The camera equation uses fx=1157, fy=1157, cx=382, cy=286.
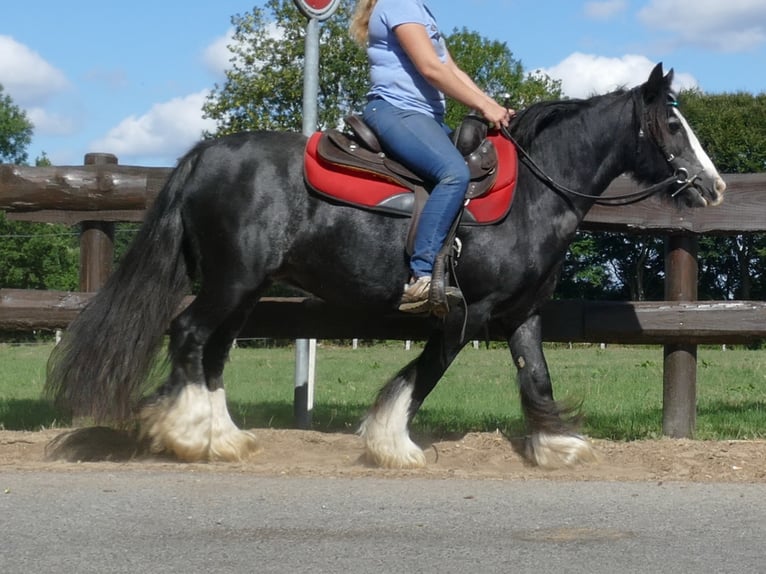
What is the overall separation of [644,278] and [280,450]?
30.0 meters

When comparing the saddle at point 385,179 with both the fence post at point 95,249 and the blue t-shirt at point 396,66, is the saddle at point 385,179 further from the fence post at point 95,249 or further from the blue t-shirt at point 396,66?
the fence post at point 95,249

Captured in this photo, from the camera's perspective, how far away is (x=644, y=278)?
35.8m

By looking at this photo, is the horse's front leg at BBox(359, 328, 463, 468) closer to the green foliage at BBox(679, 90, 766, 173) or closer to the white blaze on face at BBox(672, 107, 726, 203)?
the white blaze on face at BBox(672, 107, 726, 203)

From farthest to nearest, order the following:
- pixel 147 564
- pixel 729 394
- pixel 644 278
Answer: pixel 644 278
pixel 729 394
pixel 147 564

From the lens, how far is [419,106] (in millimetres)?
6469

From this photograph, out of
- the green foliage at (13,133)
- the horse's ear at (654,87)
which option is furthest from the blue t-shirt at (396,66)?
the green foliage at (13,133)

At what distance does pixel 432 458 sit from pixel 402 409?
0.42 metres

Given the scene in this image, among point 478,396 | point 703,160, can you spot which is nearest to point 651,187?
point 703,160

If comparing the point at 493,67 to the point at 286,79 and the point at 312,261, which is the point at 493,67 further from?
the point at 312,261

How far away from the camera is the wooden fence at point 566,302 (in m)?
7.51

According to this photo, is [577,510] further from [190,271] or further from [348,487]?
[190,271]

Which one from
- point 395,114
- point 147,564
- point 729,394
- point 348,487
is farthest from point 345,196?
point 729,394

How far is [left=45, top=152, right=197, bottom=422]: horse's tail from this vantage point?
6.52 meters

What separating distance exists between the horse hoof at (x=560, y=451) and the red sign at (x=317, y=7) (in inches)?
131
